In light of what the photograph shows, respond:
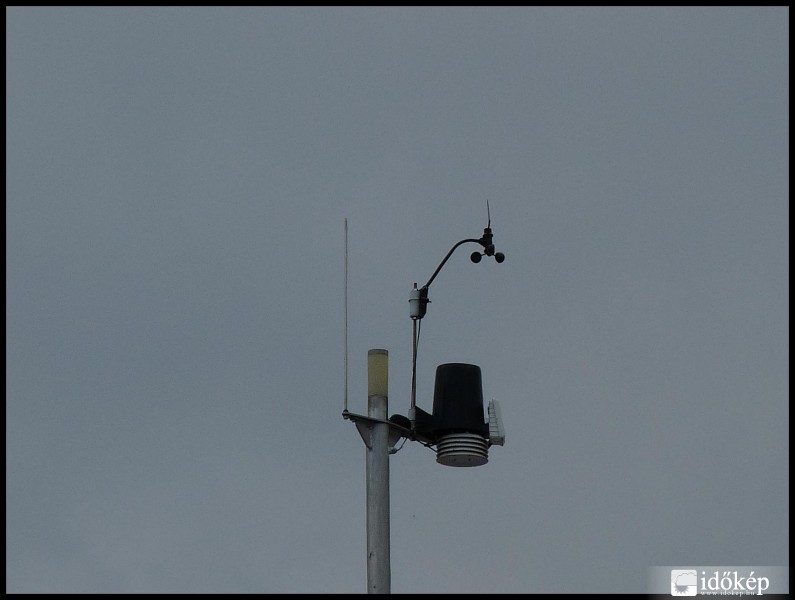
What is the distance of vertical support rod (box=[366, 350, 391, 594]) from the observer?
57.8 ft

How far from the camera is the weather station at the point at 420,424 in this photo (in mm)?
18000

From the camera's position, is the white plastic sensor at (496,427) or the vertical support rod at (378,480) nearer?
the vertical support rod at (378,480)

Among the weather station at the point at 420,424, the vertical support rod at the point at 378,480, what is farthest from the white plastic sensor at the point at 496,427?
the vertical support rod at the point at 378,480

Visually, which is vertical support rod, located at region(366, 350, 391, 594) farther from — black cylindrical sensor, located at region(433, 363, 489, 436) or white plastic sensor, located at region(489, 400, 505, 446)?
white plastic sensor, located at region(489, 400, 505, 446)

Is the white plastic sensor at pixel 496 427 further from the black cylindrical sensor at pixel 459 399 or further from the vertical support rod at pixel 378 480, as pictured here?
the vertical support rod at pixel 378 480

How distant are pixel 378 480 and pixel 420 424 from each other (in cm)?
101

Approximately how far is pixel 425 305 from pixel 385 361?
110cm

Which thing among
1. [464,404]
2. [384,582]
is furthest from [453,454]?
[384,582]

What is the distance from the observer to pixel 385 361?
18.9 metres

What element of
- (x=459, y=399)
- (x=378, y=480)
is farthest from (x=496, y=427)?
(x=378, y=480)

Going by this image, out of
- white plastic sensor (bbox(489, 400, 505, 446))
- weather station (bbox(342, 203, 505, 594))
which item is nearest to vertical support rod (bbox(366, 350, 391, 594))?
weather station (bbox(342, 203, 505, 594))

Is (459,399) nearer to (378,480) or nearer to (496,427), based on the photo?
(496,427)

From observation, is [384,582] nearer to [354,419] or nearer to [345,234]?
[354,419]

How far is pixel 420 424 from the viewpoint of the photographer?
18766 mm
